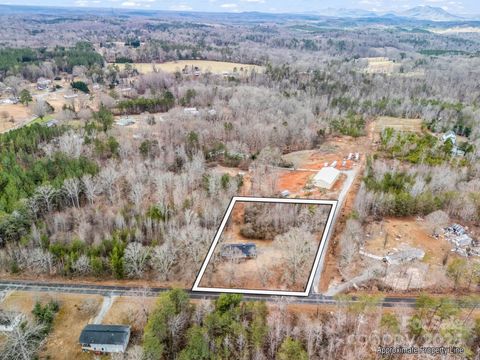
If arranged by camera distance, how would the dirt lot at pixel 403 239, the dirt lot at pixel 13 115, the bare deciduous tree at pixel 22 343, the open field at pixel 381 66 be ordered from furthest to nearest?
1. the open field at pixel 381 66
2. the dirt lot at pixel 13 115
3. the dirt lot at pixel 403 239
4. the bare deciduous tree at pixel 22 343

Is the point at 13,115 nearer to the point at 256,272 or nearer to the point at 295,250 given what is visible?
the point at 256,272

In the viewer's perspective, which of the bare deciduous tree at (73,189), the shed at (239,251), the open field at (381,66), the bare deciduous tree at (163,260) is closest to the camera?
the bare deciduous tree at (163,260)

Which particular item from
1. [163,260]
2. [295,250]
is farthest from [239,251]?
[163,260]

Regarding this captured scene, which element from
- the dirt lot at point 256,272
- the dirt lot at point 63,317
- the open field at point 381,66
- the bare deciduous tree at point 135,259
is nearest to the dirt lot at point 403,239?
the dirt lot at point 256,272

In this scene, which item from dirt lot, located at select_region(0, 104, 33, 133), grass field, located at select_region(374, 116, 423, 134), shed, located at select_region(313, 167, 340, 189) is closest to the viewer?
shed, located at select_region(313, 167, 340, 189)

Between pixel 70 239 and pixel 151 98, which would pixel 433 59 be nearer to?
pixel 151 98

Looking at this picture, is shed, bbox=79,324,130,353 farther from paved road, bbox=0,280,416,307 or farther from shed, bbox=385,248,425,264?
shed, bbox=385,248,425,264

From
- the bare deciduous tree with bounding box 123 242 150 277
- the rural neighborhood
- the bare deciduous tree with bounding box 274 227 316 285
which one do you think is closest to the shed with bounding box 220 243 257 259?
the rural neighborhood

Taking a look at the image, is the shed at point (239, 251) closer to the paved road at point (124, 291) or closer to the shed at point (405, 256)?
the paved road at point (124, 291)
